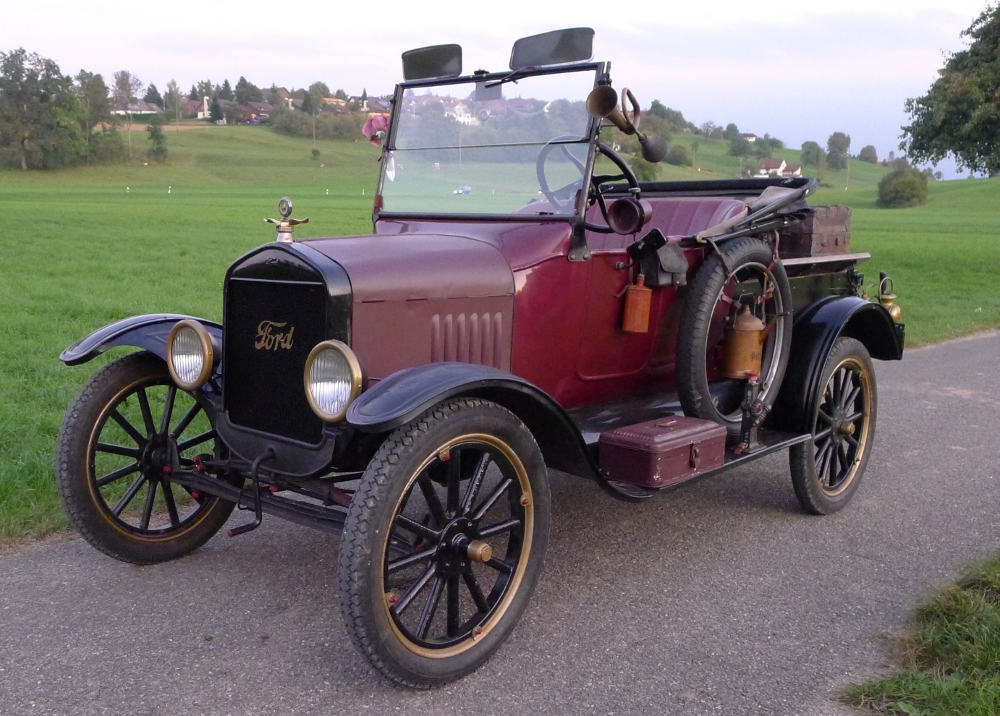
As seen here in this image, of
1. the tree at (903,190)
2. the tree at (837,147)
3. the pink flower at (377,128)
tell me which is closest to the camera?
the pink flower at (377,128)

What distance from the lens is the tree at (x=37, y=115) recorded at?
6581 centimetres

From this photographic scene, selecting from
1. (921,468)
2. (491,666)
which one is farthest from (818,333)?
(491,666)

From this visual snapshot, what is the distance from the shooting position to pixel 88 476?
363 cm

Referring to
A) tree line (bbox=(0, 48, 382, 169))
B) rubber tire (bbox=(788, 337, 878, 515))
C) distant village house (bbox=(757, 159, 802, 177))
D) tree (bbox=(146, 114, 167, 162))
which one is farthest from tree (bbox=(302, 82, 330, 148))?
rubber tire (bbox=(788, 337, 878, 515))

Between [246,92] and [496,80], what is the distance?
126 m

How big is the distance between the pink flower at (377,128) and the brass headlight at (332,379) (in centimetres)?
178

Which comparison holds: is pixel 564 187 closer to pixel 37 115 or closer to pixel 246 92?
pixel 37 115

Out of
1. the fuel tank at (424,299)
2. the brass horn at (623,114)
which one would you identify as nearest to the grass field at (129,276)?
the fuel tank at (424,299)

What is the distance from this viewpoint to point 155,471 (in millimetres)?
3877

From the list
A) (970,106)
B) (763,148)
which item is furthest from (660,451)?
(763,148)

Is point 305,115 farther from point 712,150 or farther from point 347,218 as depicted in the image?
point 712,150

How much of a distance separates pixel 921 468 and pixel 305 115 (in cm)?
9211

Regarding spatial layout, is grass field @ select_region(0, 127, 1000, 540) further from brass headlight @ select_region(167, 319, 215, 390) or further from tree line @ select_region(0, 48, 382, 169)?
tree line @ select_region(0, 48, 382, 169)

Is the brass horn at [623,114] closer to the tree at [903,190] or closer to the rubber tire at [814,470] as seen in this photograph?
the rubber tire at [814,470]
